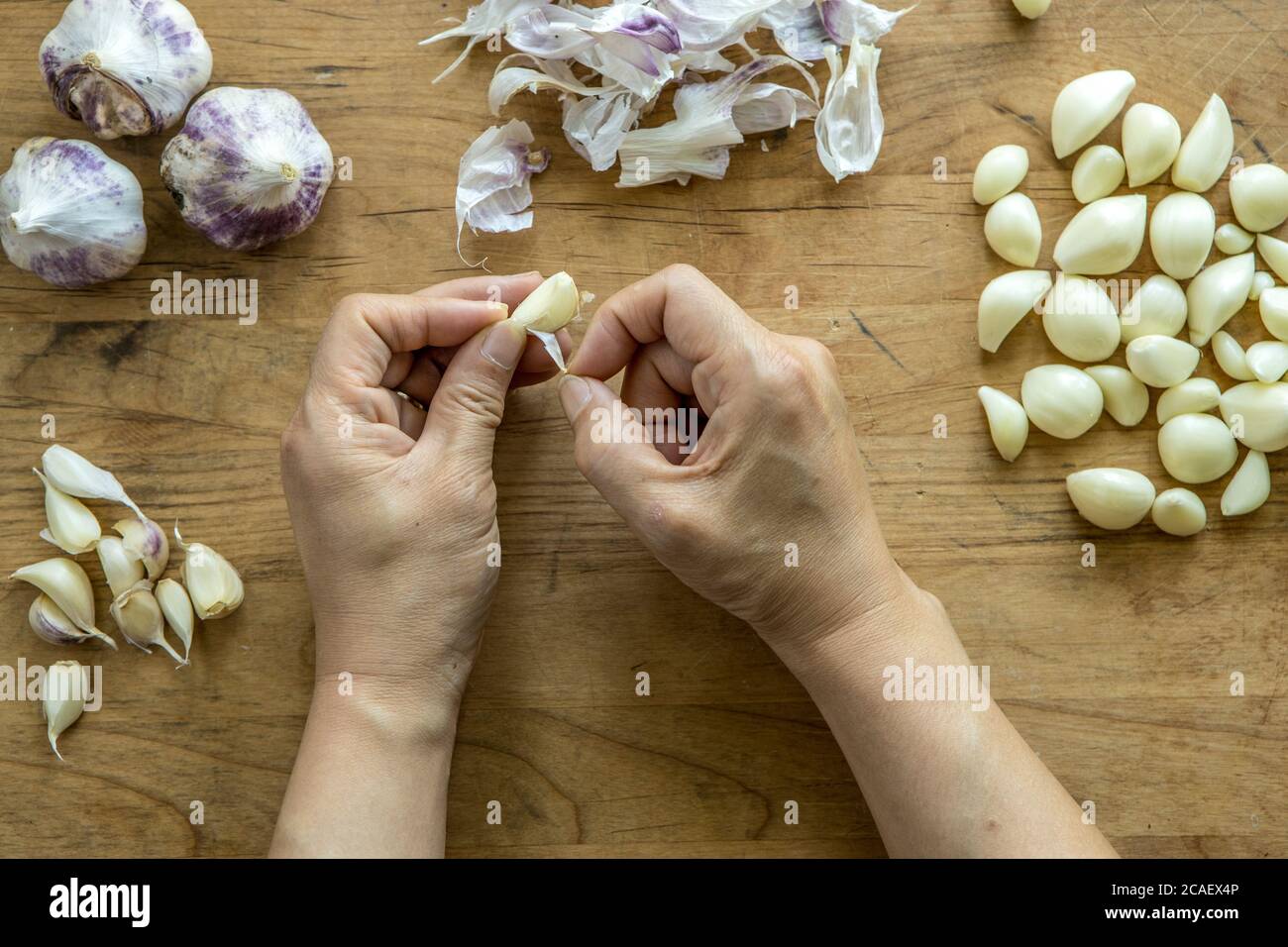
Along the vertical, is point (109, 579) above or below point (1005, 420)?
below

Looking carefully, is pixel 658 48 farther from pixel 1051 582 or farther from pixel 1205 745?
pixel 1205 745

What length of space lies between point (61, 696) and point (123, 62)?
611 millimetres

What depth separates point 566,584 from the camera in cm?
102

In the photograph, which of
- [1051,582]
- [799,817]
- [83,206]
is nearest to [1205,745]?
[1051,582]

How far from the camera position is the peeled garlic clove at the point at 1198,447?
101 centimetres

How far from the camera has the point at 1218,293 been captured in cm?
101

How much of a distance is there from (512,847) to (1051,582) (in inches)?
23.5

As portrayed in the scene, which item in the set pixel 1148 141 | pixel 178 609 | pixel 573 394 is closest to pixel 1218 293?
pixel 1148 141

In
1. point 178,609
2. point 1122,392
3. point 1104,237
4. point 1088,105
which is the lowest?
point 178,609

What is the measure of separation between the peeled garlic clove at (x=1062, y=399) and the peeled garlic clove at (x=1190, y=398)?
0.23ft

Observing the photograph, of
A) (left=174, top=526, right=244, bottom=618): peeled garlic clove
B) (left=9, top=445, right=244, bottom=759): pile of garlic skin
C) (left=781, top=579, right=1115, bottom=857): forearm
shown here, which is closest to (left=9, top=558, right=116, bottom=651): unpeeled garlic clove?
(left=9, top=445, right=244, bottom=759): pile of garlic skin

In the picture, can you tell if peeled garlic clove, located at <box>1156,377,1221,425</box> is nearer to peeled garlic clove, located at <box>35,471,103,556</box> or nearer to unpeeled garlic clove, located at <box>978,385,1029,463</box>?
unpeeled garlic clove, located at <box>978,385,1029,463</box>

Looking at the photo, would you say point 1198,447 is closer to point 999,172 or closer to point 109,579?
point 999,172

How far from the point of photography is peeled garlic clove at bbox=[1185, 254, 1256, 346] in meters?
1.01
